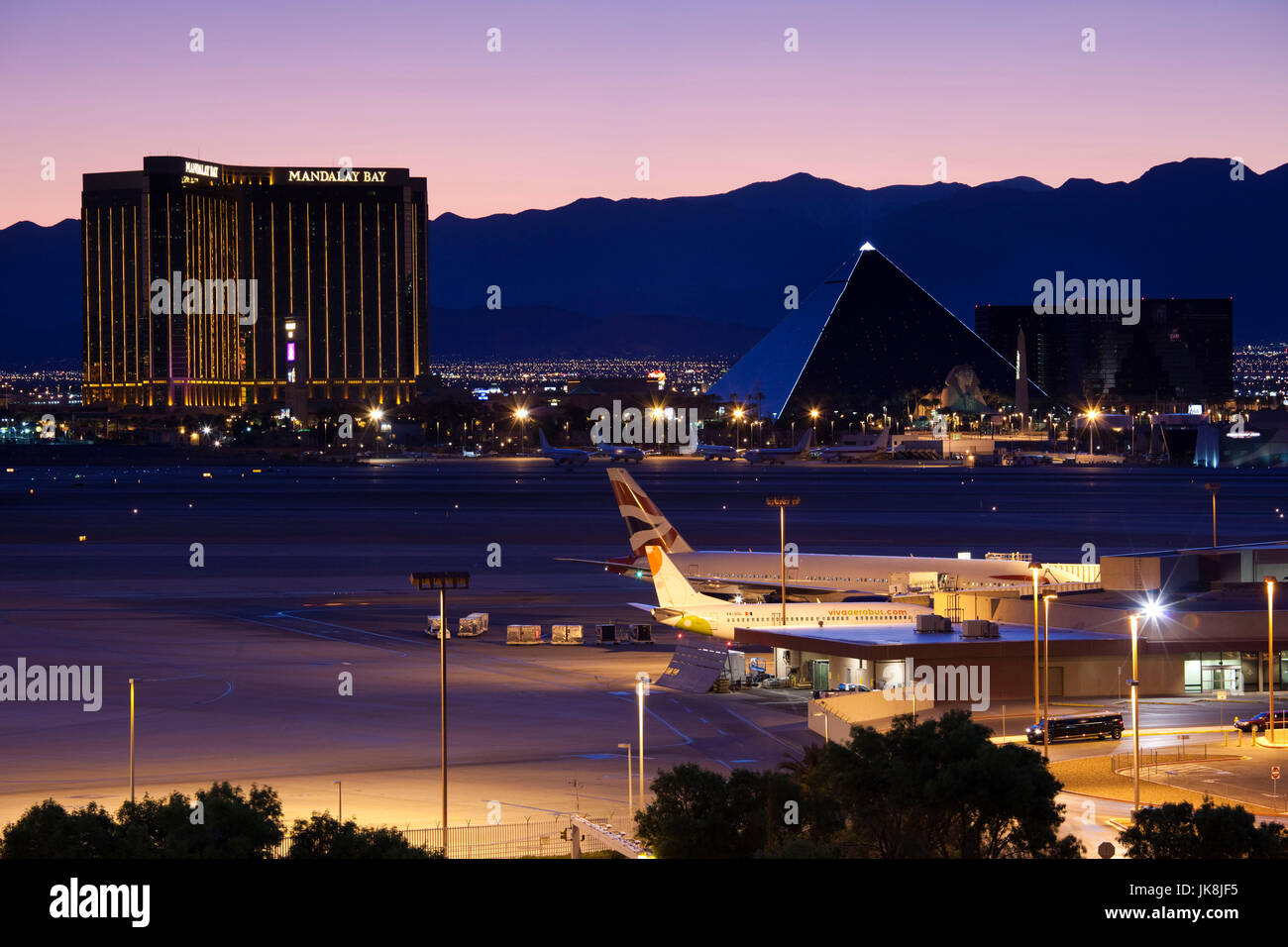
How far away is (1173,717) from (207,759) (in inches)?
777

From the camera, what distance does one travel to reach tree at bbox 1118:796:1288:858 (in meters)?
17.5

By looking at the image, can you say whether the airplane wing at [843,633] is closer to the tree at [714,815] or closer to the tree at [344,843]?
the tree at [714,815]

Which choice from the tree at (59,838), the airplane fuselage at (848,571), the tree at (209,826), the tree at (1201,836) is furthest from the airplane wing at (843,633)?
the tree at (59,838)

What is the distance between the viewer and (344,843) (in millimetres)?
17484

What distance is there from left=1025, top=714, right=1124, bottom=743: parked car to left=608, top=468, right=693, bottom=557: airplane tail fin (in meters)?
26.6

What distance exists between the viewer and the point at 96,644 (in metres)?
44.5

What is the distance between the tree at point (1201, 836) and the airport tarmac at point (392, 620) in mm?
9043

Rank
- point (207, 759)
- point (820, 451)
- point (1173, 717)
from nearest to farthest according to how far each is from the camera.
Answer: point (207, 759) < point (1173, 717) < point (820, 451)

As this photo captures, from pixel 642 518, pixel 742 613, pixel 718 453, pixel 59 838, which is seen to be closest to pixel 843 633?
pixel 742 613

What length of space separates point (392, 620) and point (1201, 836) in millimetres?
36098

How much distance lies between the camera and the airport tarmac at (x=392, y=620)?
92.9 feet
